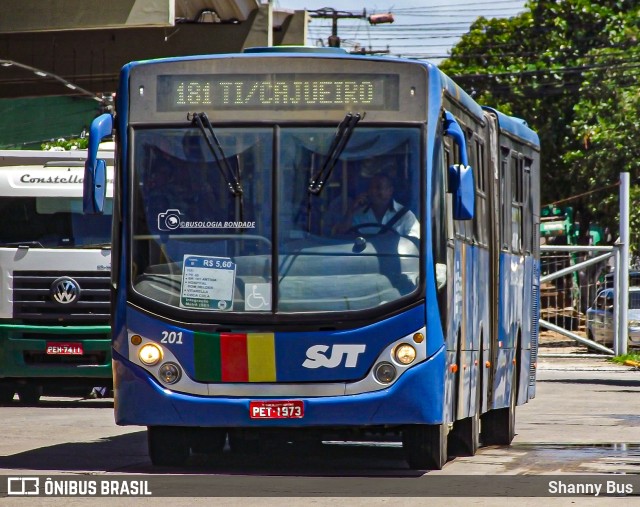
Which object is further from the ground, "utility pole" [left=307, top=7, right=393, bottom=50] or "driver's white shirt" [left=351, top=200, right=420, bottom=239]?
"utility pole" [left=307, top=7, right=393, bottom=50]

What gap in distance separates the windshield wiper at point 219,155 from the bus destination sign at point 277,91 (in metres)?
0.14

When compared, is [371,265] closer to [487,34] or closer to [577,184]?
[577,184]

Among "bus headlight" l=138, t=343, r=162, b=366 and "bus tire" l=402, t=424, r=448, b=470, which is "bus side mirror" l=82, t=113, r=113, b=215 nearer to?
"bus headlight" l=138, t=343, r=162, b=366

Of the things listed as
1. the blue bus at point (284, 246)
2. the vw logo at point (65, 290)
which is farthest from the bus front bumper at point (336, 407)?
the vw logo at point (65, 290)

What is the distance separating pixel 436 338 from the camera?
37.8 feet

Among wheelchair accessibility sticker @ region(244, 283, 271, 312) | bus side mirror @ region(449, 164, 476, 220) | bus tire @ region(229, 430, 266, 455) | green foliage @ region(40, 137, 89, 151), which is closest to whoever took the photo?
wheelchair accessibility sticker @ region(244, 283, 271, 312)

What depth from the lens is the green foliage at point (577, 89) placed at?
4603 cm

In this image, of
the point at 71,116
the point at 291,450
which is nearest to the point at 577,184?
the point at 71,116

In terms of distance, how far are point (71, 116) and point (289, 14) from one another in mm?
14038

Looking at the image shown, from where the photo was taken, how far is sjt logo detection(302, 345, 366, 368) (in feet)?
37.4

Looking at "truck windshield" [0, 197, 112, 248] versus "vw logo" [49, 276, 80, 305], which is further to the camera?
"truck windshield" [0, 197, 112, 248]

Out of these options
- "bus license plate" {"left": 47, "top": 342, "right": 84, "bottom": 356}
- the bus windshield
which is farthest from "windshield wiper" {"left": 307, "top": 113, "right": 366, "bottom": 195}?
"bus license plate" {"left": 47, "top": 342, "right": 84, "bottom": 356}

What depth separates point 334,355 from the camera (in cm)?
1141

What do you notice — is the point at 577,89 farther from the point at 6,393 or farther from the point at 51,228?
the point at 51,228
